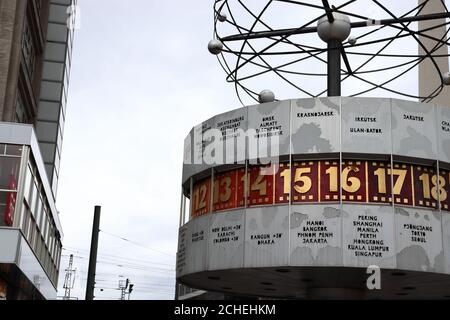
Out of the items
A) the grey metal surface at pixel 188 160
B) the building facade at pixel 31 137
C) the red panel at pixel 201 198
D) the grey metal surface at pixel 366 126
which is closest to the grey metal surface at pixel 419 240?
the grey metal surface at pixel 366 126

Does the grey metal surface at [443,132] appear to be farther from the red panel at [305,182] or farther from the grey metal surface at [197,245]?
the grey metal surface at [197,245]

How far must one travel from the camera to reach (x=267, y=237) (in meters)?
20.6

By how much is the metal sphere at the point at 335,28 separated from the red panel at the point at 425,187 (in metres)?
5.82

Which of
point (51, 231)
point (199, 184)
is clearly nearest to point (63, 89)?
point (51, 231)

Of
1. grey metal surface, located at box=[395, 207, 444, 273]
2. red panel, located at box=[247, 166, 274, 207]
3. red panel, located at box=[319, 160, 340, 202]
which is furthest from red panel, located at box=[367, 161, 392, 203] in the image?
red panel, located at box=[247, 166, 274, 207]

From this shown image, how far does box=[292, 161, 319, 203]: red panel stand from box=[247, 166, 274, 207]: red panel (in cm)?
74

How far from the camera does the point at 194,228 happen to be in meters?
23.1

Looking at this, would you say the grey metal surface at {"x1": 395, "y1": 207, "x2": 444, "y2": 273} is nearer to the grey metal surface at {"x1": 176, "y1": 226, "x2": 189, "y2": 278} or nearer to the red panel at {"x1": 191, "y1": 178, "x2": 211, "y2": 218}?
the red panel at {"x1": 191, "y1": 178, "x2": 211, "y2": 218}

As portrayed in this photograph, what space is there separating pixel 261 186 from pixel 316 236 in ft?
8.02

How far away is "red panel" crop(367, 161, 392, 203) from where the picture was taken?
20.1 meters

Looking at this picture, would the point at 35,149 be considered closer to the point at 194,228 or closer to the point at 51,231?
the point at 194,228

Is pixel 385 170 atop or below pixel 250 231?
atop

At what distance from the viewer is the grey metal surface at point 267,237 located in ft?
66.4

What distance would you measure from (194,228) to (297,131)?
196 inches
